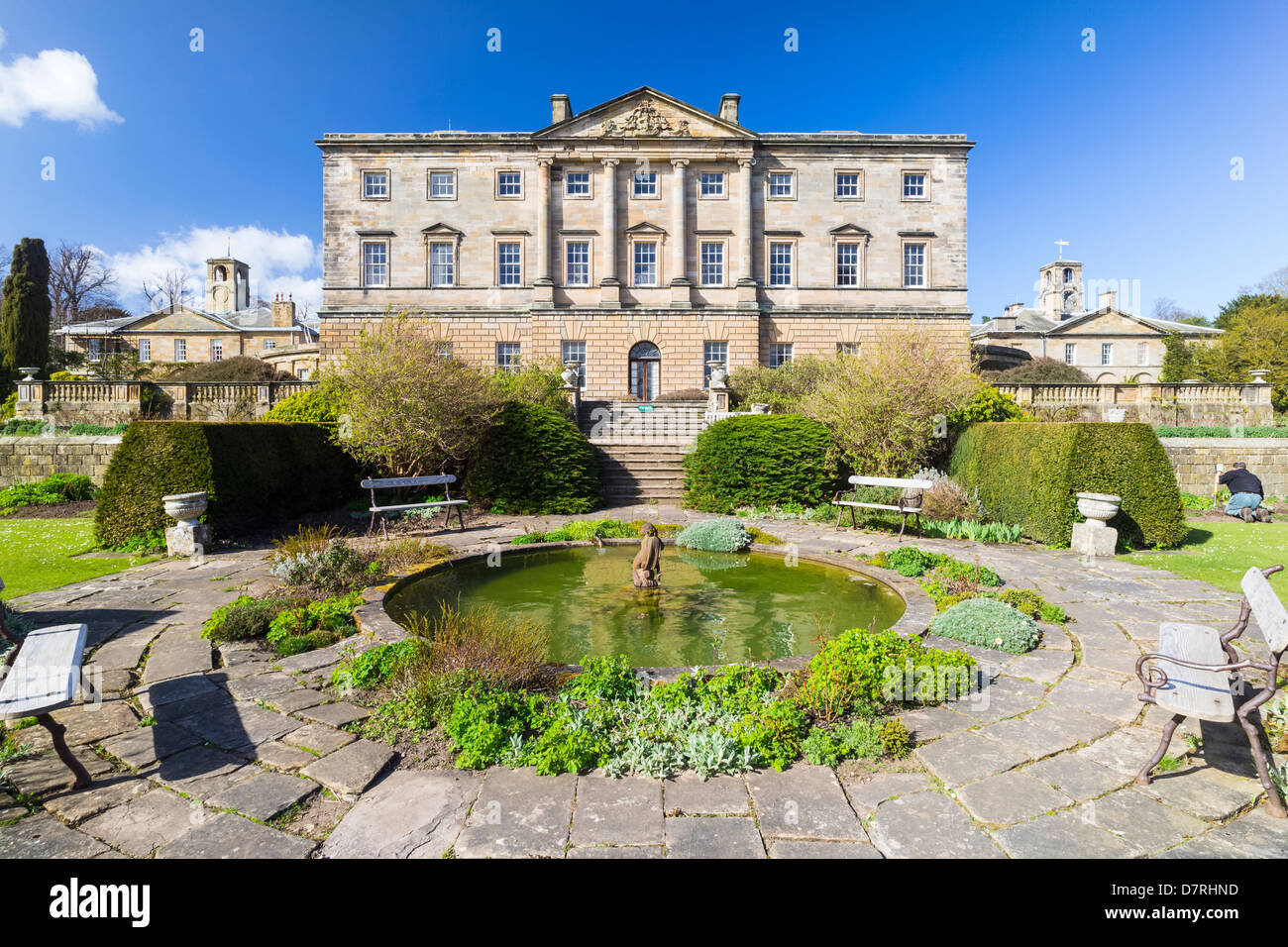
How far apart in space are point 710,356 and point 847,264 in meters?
7.50

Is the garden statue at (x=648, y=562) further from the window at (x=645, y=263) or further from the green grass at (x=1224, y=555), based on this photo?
the window at (x=645, y=263)

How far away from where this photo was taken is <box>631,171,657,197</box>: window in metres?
25.2

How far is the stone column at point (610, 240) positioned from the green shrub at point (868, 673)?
22.6 m

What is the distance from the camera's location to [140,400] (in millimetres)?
19312

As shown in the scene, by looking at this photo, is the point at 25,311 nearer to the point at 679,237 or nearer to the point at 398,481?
the point at 398,481

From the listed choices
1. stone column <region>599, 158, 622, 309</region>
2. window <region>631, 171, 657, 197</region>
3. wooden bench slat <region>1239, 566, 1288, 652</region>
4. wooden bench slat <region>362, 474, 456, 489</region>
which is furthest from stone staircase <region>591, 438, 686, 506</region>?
window <region>631, 171, 657, 197</region>

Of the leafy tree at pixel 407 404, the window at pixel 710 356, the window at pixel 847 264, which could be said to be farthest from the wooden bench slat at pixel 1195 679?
the window at pixel 847 264

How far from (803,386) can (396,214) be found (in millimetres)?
19493

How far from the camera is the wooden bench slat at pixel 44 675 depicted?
272 centimetres

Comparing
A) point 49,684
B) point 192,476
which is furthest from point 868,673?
point 192,476

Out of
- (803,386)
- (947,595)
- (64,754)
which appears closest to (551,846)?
(64,754)
